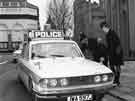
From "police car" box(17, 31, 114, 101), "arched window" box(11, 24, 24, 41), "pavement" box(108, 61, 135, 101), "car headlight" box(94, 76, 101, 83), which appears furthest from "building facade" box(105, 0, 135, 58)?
"arched window" box(11, 24, 24, 41)

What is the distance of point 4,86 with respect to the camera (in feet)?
30.7

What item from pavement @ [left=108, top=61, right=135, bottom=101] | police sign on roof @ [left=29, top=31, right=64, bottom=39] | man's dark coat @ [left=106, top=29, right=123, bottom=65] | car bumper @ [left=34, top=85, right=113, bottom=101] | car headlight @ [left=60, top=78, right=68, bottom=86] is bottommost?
pavement @ [left=108, top=61, right=135, bottom=101]

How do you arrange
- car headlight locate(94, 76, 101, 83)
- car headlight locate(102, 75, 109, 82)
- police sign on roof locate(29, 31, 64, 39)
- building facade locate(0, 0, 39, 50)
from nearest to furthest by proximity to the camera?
car headlight locate(94, 76, 101, 83), car headlight locate(102, 75, 109, 82), police sign on roof locate(29, 31, 64, 39), building facade locate(0, 0, 39, 50)

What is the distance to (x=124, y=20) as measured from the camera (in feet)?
63.3

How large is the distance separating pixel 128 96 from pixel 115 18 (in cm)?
1458

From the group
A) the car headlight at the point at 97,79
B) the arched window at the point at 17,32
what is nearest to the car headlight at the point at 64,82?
the car headlight at the point at 97,79

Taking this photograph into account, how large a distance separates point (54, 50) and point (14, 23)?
51.6 m

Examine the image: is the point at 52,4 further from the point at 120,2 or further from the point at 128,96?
the point at 128,96

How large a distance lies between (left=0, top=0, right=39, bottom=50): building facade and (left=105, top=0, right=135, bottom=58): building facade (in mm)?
33524

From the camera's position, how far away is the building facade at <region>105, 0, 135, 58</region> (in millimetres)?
16766

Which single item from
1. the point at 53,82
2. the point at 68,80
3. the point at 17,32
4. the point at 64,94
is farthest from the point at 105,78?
the point at 17,32

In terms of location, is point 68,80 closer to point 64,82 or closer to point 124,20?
point 64,82

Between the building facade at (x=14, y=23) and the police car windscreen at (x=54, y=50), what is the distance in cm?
4570

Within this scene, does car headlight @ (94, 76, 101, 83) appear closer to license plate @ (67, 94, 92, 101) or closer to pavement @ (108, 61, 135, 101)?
license plate @ (67, 94, 92, 101)
